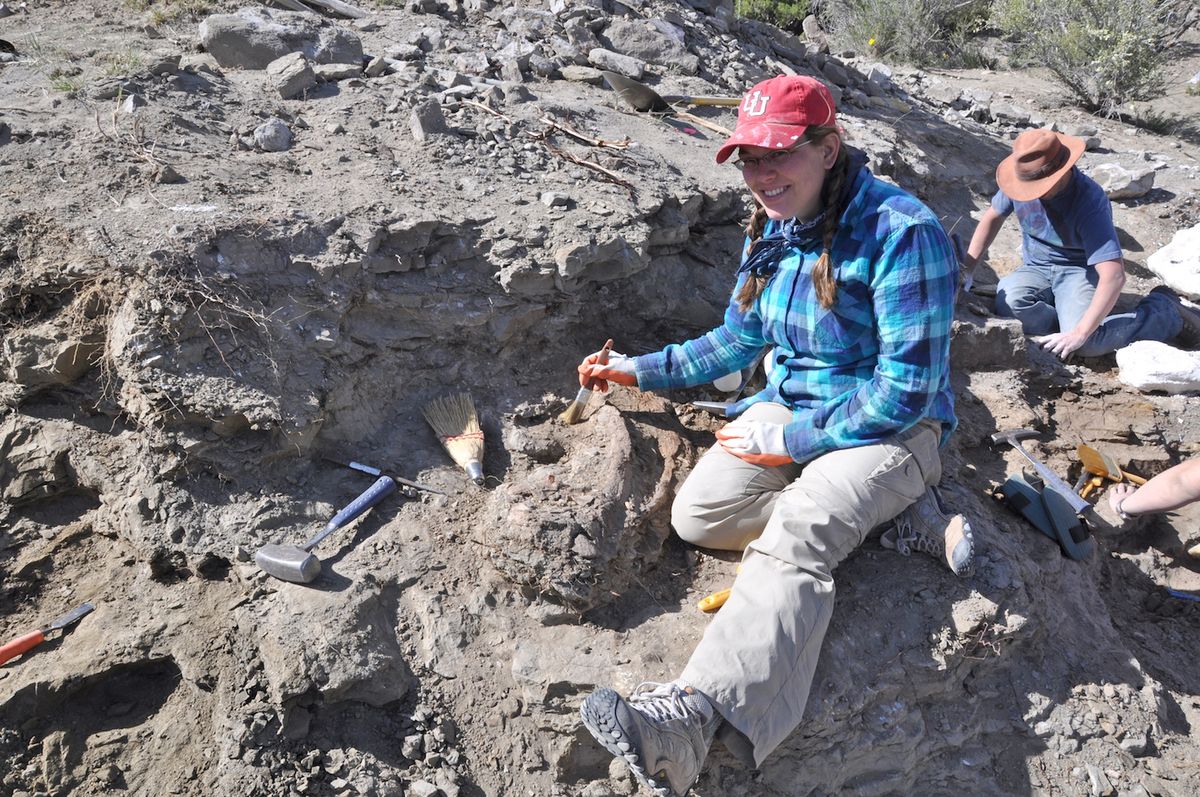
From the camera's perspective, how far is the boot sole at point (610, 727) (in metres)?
2.03

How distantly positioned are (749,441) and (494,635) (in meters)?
1.06

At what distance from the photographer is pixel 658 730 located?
2104 millimetres

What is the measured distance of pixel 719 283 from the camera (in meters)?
3.87

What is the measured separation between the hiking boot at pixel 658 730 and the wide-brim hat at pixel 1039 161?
130 inches

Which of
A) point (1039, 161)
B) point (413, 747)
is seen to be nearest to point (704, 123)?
point (1039, 161)

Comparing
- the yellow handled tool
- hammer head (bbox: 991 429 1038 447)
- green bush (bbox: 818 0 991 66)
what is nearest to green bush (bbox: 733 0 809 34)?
green bush (bbox: 818 0 991 66)

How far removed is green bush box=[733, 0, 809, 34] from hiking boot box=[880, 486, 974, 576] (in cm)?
814

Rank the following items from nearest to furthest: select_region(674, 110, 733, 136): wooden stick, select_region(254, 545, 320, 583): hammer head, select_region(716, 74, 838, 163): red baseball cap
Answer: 1. select_region(716, 74, 838, 163): red baseball cap
2. select_region(254, 545, 320, 583): hammer head
3. select_region(674, 110, 733, 136): wooden stick

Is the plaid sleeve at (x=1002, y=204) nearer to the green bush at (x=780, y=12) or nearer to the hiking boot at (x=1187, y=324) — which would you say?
the hiking boot at (x=1187, y=324)

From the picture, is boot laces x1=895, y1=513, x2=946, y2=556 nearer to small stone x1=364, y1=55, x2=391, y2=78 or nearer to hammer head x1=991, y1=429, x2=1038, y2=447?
hammer head x1=991, y1=429, x2=1038, y2=447

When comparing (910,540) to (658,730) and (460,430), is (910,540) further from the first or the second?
(460,430)

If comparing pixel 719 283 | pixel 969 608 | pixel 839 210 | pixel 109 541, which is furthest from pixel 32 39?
pixel 969 608

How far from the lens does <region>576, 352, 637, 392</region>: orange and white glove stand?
3092 mm

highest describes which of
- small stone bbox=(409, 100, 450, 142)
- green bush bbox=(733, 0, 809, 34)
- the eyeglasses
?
the eyeglasses
